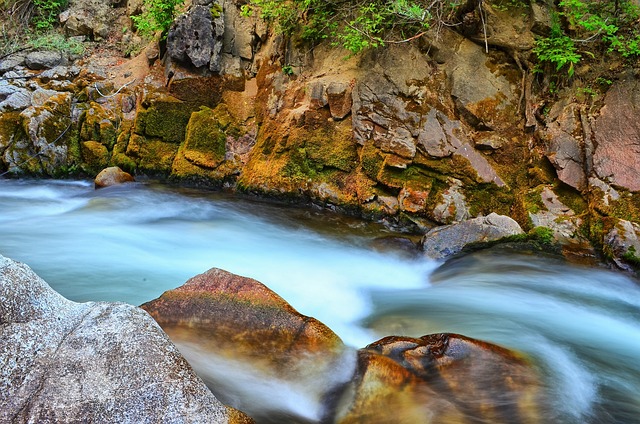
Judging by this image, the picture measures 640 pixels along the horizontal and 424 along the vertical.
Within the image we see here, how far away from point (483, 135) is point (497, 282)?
125 inches

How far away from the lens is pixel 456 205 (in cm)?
784

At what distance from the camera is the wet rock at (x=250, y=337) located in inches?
129

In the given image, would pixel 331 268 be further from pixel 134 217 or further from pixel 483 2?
pixel 483 2

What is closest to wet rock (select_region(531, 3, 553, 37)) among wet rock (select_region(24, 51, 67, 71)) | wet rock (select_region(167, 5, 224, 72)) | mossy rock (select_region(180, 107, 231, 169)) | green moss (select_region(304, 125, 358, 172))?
green moss (select_region(304, 125, 358, 172))

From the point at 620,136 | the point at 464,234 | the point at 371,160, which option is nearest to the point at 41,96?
the point at 371,160

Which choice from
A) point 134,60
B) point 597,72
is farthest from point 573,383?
point 134,60

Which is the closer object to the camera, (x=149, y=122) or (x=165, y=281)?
(x=165, y=281)

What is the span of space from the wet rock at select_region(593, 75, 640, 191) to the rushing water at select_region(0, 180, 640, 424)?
174 cm

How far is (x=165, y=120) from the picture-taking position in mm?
10391

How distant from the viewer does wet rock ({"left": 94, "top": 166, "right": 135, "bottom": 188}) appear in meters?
9.80

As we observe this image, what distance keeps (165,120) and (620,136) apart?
878cm

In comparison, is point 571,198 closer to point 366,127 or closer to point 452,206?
point 452,206

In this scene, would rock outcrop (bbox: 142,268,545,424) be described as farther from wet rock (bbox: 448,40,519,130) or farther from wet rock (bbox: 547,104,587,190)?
wet rock (bbox: 448,40,519,130)

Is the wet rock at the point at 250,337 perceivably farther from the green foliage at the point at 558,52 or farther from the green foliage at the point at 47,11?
the green foliage at the point at 47,11
